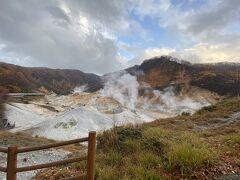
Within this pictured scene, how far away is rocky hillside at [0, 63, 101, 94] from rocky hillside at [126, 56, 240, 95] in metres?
14.9

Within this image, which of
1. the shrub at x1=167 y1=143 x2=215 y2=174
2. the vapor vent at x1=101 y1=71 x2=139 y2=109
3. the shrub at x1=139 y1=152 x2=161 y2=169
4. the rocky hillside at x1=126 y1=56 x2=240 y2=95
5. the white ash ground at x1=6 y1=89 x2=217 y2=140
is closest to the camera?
the shrub at x1=167 y1=143 x2=215 y2=174

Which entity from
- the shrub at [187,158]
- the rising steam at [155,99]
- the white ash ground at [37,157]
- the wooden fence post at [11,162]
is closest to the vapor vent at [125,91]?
the rising steam at [155,99]

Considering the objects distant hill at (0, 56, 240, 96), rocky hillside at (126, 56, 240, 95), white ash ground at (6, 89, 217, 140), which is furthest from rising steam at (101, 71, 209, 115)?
rocky hillside at (126, 56, 240, 95)

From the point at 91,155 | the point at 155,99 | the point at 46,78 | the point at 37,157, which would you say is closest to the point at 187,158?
the point at 91,155

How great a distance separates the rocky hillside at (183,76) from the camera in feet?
201

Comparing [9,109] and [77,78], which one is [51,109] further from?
[77,78]

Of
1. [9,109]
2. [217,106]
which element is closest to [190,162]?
[217,106]

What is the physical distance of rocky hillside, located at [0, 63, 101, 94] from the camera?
87062 millimetres

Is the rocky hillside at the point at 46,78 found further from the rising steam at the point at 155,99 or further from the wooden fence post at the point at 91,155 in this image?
the wooden fence post at the point at 91,155

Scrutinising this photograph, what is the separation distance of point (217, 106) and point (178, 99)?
34.1m

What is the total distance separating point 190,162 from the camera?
6910 millimetres

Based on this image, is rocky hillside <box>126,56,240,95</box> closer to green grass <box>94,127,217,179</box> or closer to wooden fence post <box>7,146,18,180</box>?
green grass <box>94,127,217,179</box>

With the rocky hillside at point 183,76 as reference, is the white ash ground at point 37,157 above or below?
below

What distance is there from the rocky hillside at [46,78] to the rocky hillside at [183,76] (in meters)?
14.9
